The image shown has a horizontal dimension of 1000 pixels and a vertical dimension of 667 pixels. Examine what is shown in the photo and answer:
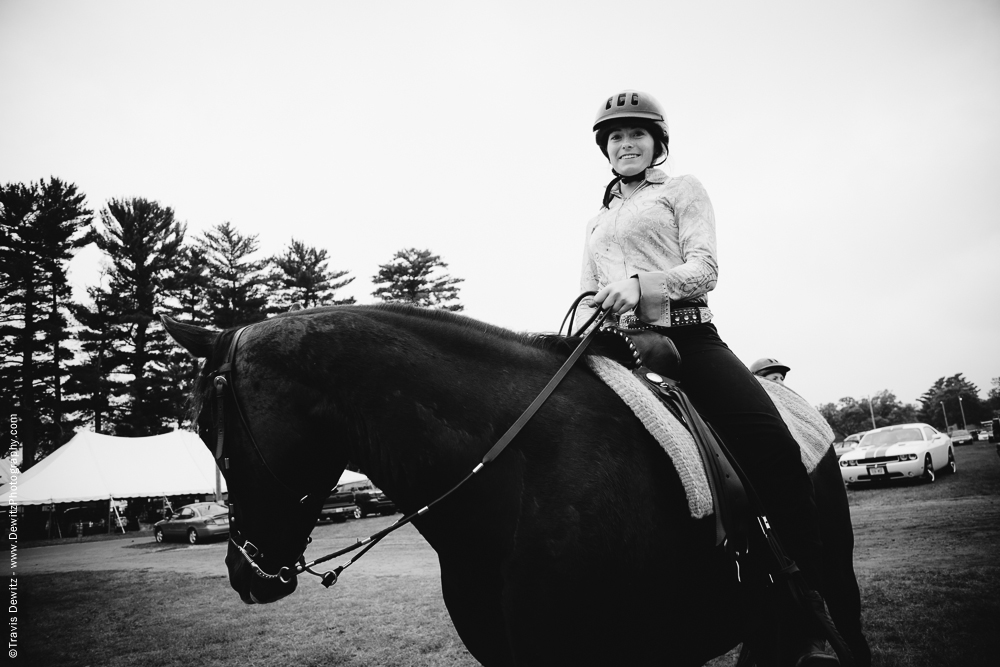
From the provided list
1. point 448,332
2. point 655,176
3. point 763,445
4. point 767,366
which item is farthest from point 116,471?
point 763,445

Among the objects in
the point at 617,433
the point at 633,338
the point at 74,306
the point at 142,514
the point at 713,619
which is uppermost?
the point at 74,306

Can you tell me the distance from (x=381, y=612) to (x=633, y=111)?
732cm

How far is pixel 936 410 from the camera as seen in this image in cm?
11425

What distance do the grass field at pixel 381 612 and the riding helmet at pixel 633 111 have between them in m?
4.70

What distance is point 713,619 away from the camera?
2162 millimetres

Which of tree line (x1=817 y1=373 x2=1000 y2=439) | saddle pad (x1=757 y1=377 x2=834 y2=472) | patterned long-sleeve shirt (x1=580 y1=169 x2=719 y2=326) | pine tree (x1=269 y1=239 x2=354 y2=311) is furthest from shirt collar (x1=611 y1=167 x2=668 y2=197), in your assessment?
tree line (x1=817 y1=373 x2=1000 y2=439)

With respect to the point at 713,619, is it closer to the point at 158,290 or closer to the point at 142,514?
the point at 142,514

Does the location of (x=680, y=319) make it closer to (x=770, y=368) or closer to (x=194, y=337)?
(x=194, y=337)

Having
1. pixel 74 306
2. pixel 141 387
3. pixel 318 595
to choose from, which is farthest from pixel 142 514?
pixel 318 595

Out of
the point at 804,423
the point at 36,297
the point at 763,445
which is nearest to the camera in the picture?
the point at 763,445

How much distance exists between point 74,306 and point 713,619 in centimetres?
5288

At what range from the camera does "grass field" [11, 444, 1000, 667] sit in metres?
5.20

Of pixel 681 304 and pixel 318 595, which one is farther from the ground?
pixel 681 304

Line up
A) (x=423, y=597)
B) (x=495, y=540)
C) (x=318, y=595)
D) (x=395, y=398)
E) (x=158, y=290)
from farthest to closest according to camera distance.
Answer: (x=158, y=290), (x=318, y=595), (x=423, y=597), (x=395, y=398), (x=495, y=540)
